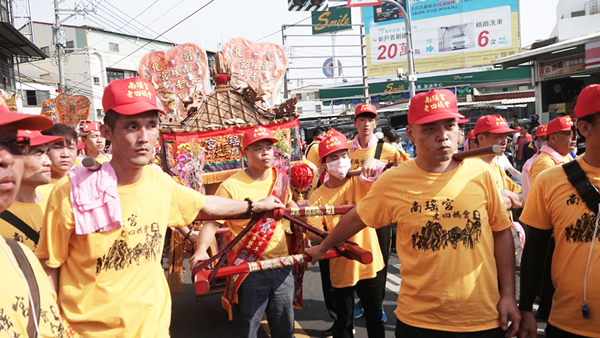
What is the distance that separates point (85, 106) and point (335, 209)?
7.92 meters

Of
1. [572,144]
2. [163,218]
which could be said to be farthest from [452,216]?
[572,144]

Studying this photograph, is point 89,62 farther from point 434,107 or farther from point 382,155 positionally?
point 434,107

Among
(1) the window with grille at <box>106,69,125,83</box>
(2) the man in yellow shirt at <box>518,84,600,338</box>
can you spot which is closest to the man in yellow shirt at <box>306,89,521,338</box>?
(2) the man in yellow shirt at <box>518,84,600,338</box>

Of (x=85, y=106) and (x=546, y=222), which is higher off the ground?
(x=85, y=106)

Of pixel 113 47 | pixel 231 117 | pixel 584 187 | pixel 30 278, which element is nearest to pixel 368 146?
pixel 231 117

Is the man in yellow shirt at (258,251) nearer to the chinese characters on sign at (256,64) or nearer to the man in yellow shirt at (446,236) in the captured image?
the man in yellow shirt at (446,236)

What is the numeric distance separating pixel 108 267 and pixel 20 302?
0.81m

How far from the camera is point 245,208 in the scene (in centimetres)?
286

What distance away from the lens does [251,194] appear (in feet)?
12.4

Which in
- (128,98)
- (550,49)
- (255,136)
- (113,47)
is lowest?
(255,136)

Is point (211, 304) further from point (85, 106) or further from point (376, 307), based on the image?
point (85, 106)

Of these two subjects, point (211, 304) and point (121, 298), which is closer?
point (121, 298)

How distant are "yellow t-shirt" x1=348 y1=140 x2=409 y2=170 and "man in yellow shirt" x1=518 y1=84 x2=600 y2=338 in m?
2.89

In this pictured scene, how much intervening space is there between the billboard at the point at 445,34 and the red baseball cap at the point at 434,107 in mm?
37642
